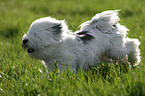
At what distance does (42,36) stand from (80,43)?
0.78m

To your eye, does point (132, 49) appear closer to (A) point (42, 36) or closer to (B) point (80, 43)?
(B) point (80, 43)

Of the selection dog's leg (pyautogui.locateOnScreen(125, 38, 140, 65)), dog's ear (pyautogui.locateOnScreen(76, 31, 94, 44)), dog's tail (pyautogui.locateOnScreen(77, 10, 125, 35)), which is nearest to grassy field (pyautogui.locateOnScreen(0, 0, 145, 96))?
dog's leg (pyautogui.locateOnScreen(125, 38, 140, 65))

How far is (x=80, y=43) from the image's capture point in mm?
4191

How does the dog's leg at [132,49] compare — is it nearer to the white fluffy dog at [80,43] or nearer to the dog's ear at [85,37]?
the white fluffy dog at [80,43]

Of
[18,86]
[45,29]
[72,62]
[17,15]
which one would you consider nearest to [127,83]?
[72,62]

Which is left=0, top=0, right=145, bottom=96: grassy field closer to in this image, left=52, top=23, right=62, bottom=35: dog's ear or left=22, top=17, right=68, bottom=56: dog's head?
left=22, top=17, right=68, bottom=56: dog's head

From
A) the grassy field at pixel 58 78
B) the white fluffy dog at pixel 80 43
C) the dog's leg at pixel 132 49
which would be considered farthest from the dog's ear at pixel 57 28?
the dog's leg at pixel 132 49

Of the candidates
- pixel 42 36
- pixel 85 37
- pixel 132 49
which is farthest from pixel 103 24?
pixel 42 36

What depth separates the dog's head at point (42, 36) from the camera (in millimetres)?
3791

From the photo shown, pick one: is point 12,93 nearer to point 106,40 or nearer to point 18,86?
point 18,86

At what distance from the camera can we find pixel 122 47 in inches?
172

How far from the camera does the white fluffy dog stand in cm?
390

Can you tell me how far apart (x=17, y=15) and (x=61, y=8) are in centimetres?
321

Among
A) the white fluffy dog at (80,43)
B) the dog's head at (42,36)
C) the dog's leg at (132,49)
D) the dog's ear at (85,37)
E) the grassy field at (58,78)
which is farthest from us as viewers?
the dog's leg at (132,49)
